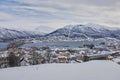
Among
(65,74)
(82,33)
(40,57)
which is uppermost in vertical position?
(65,74)

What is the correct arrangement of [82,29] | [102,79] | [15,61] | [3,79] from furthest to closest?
[82,29]
[15,61]
[3,79]
[102,79]

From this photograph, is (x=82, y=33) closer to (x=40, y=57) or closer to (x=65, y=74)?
(x=40, y=57)

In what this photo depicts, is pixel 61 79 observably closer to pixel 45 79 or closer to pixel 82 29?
pixel 45 79

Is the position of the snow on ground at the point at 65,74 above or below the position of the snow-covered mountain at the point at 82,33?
above

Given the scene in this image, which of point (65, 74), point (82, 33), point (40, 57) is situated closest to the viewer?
point (65, 74)

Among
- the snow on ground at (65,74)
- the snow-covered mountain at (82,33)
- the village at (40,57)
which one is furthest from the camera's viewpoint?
the snow-covered mountain at (82,33)

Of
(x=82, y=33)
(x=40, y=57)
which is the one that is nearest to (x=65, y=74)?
(x=40, y=57)

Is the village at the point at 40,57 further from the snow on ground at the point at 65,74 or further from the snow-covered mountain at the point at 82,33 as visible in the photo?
the snow-covered mountain at the point at 82,33

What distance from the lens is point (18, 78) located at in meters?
3.92

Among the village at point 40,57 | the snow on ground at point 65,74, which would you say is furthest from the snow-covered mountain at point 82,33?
the snow on ground at point 65,74

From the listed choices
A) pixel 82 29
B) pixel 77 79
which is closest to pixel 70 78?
pixel 77 79

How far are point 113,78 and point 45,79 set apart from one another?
1097 millimetres

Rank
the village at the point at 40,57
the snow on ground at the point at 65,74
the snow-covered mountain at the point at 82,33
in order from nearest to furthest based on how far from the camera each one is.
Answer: the snow on ground at the point at 65,74
the village at the point at 40,57
the snow-covered mountain at the point at 82,33

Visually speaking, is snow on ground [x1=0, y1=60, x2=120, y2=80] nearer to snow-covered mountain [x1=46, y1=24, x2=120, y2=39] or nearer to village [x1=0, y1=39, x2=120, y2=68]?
village [x1=0, y1=39, x2=120, y2=68]
